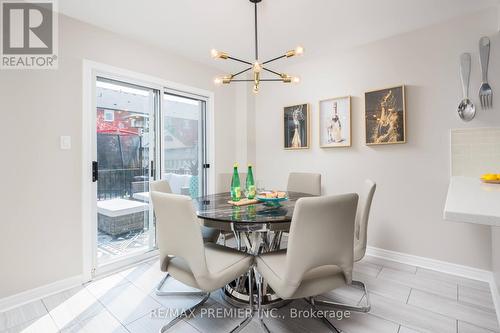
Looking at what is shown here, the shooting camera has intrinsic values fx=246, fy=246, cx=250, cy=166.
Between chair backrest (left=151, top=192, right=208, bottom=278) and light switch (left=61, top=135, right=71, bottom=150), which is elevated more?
light switch (left=61, top=135, right=71, bottom=150)

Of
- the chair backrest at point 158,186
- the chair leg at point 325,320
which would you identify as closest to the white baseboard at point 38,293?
the chair backrest at point 158,186

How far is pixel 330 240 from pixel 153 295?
1599mm

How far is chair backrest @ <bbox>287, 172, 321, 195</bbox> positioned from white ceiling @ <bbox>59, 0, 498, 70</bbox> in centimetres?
155

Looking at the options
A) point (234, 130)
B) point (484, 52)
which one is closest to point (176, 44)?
point (234, 130)

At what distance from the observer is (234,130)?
13.1ft

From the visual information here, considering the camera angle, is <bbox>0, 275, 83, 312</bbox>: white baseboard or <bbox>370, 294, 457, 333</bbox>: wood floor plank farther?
<bbox>0, 275, 83, 312</bbox>: white baseboard

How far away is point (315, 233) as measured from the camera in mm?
1278

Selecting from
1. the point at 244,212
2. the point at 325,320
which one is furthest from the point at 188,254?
the point at 325,320

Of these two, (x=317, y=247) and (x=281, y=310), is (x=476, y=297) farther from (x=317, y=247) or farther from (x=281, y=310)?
(x=317, y=247)

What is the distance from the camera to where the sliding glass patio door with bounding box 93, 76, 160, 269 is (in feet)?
8.40

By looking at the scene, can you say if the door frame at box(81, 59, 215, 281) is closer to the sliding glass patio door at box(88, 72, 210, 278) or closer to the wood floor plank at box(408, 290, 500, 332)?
the sliding glass patio door at box(88, 72, 210, 278)

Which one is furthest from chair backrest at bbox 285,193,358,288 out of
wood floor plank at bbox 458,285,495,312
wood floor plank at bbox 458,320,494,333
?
wood floor plank at bbox 458,285,495,312

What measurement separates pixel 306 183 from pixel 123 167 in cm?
207

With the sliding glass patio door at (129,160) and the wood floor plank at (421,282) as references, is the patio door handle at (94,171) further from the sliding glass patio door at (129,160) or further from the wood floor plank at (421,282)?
the wood floor plank at (421,282)
